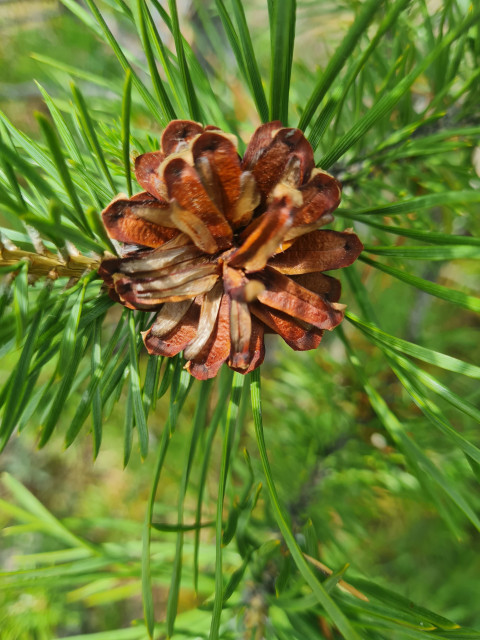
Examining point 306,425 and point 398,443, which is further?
point 306,425

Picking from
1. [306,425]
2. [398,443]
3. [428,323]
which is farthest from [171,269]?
[428,323]

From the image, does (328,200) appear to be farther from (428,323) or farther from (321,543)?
(428,323)

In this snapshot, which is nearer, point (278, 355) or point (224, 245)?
point (224, 245)

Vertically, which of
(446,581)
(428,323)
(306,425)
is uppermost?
(428,323)
